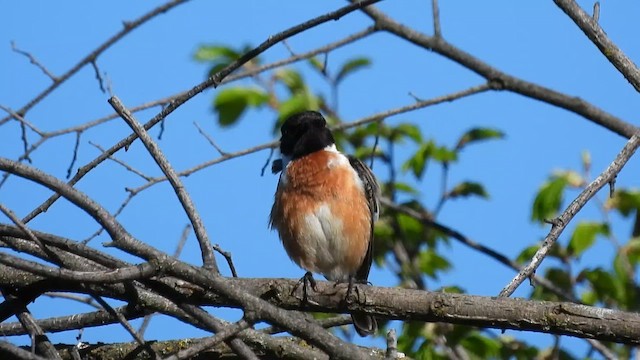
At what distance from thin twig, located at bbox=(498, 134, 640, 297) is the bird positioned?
7.95ft

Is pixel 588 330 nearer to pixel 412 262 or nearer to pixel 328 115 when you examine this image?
pixel 412 262

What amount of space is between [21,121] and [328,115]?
13.0ft

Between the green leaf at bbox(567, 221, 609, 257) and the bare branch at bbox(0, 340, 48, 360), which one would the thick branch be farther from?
the green leaf at bbox(567, 221, 609, 257)

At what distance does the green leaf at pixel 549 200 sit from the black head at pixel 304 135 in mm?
1697

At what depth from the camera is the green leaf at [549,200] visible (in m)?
7.85

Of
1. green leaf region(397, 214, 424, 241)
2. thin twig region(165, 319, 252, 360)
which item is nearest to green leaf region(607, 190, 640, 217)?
green leaf region(397, 214, 424, 241)

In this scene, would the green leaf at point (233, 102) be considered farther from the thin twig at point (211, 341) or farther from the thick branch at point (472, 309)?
the thin twig at point (211, 341)

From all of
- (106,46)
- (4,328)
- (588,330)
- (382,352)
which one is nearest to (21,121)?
(106,46)

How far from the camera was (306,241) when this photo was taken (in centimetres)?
671

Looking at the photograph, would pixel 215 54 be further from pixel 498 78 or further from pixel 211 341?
pixel 211 341

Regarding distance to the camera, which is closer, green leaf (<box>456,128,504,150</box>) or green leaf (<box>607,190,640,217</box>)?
green leaf (<box>607,190,640,217</box>)

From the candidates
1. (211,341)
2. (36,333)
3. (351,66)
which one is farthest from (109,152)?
(351,66)

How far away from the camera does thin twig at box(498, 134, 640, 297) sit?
4016 mm

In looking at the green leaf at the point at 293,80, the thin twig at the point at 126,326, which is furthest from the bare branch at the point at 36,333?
the green leaf at the point at 293,80
